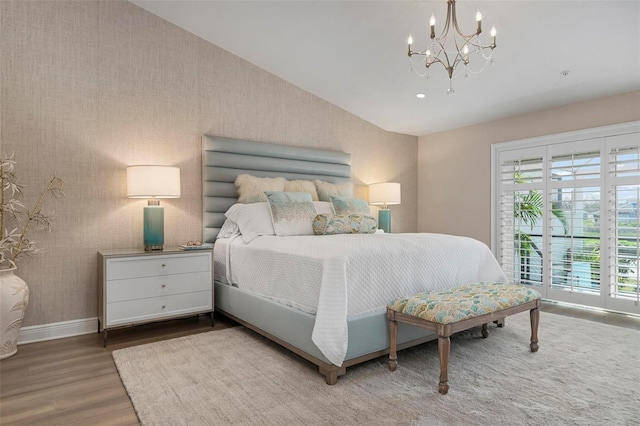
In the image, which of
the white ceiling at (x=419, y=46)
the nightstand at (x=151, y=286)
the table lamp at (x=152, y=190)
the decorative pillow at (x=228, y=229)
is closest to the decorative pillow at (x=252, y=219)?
the decorative pillow at (x=228, y=229)

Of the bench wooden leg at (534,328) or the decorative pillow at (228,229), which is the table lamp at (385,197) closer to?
the decorative pillow at (228,229)

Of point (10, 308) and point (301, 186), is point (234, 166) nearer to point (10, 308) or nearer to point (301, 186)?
point (301, 186)

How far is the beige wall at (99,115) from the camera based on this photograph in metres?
3.07

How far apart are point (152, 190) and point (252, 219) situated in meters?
0.85

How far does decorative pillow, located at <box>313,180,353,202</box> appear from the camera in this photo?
179 inches

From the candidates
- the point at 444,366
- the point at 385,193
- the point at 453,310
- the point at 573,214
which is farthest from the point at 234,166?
the point at 573,214

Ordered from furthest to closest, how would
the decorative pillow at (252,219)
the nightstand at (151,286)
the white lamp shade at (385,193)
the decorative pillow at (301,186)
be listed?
the white lamp shade at (385,193)
the decorative pillow at (301,186)
the decorative pillow at (252,219)
the nightstand at (151,286)

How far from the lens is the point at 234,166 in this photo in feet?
13.2

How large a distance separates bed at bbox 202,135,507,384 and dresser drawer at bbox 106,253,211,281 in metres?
0.26

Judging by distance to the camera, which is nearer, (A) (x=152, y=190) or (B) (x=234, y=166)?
(A) (x=152, y=190)

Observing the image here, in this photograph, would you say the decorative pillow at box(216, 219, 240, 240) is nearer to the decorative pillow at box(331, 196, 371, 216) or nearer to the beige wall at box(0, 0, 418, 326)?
the beige wall at box(0, 0, 418, 326)

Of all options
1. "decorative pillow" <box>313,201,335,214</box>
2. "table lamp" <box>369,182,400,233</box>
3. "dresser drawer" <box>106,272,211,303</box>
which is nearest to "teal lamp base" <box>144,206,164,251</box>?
"dresser drawer" <box>106,272,211,303</box>

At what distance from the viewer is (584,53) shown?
3.29 meters

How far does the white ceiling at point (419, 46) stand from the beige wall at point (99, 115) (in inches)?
12.8
